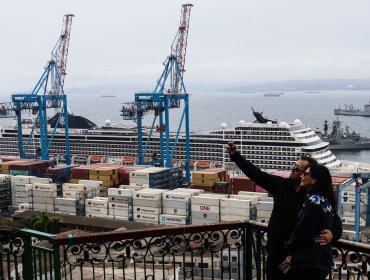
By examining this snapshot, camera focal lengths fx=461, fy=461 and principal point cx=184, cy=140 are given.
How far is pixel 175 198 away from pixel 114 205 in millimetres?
2914

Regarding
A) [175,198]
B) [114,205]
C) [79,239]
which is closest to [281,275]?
[79,239]

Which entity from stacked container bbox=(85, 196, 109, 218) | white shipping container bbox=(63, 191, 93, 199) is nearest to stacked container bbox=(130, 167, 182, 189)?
white shipping container bbox=(63, 191, 93, 199)

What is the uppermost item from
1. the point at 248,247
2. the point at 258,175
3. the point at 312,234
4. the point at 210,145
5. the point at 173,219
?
the point at 258,175

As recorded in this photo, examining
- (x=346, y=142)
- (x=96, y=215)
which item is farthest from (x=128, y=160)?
(x=346, y=142)

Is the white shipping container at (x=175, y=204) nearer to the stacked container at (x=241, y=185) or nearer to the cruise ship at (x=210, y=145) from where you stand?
the stacked container at (x=241, y=185)

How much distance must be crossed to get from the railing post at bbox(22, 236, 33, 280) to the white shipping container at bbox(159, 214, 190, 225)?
16.1 metres

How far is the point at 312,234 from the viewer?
2.40 meters

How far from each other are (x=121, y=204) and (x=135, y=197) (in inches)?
29.3

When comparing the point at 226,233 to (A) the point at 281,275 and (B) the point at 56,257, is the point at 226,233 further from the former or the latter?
(B) the point at 56,257

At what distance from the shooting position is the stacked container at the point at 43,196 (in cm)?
2174

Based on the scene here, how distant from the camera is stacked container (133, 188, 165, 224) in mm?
19594

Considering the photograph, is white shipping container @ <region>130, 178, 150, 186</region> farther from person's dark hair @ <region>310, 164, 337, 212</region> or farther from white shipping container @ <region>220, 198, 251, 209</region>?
person's dark hair @ <region>310, 164, 337, 212</region>

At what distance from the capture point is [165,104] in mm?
28953

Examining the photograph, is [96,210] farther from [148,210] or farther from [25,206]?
[25,206]
